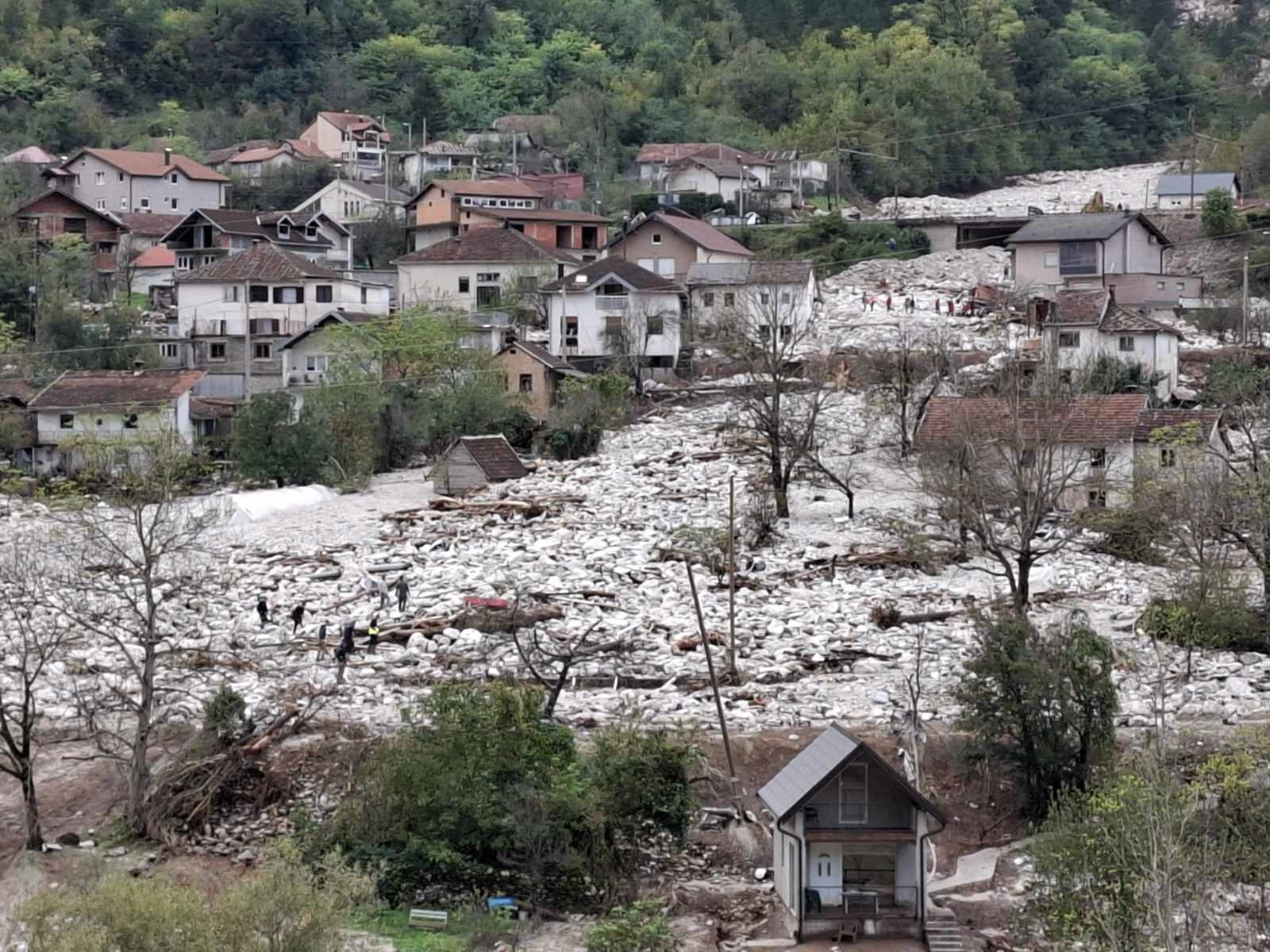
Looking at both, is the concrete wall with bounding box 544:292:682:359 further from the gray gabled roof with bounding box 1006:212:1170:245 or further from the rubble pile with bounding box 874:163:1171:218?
the rubble pile with bounding box 874:163:1171:218

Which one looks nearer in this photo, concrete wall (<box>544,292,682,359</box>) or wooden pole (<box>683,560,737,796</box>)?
wooden pole (<box>683,560,737,796</box>)

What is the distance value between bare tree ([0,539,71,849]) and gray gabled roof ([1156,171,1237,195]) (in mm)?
41525

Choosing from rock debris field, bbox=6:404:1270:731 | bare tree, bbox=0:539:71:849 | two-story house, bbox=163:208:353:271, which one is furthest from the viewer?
two-story house, bbox=163:208:353:271

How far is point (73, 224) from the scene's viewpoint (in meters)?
53.4

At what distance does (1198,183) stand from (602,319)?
1028 inches

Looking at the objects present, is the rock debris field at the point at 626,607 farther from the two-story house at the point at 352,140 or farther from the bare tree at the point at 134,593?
A: the two-story house at the point at 352,140

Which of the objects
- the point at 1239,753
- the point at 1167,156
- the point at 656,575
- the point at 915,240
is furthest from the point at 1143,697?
the point at 1167,156

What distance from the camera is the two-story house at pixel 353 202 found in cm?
5844

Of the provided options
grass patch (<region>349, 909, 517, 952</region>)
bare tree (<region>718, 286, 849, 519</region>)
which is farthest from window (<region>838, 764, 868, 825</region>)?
bare tree (<region>718, 286, 849, 519</region>)

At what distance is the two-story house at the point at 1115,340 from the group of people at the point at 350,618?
49.3 feet

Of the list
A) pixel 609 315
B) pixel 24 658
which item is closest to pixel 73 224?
pixel 609 315

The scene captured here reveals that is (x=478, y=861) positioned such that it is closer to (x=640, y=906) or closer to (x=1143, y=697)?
(x=640, y=906)

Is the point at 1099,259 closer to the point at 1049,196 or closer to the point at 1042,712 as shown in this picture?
the point at 1049,196

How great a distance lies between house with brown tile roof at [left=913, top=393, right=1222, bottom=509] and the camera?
2738cm
